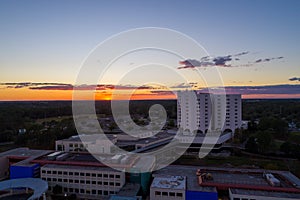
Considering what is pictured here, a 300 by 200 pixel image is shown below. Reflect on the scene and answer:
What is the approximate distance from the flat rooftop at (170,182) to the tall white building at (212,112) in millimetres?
Result: 14095

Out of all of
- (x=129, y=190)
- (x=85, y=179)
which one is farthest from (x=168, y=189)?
(x=85, y=179)

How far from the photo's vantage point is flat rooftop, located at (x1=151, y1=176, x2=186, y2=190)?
8570mm

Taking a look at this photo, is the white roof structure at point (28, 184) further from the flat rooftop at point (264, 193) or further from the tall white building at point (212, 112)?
the tall white building at point (212, 112)

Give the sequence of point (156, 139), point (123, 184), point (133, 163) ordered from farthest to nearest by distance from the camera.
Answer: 1. point (156, 139)
2. point (133, 163)
3. point (123, 184)

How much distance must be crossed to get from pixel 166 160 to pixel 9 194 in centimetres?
795

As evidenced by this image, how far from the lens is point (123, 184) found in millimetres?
9797

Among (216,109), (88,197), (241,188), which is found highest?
(216,109)

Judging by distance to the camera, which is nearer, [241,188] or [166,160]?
[241,188]

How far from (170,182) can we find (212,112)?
1568 centimetres

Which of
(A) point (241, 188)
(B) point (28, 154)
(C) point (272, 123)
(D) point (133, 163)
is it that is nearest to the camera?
(A) point (241, 188)

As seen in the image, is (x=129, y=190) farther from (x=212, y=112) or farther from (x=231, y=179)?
(x=212, y=112)

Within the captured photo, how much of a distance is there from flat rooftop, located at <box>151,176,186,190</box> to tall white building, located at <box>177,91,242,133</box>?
46.2ft

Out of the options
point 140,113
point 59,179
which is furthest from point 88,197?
point 140,113

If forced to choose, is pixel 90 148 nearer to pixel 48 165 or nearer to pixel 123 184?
pixel 48 165
